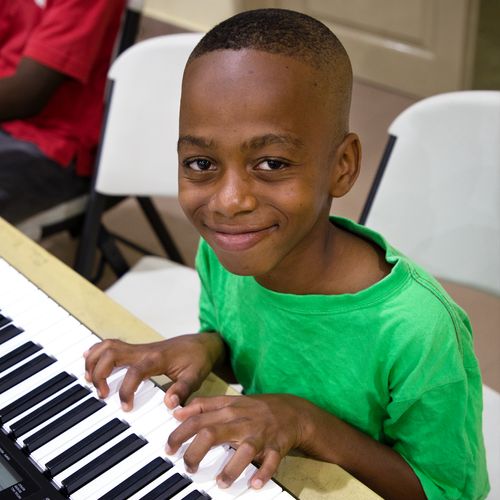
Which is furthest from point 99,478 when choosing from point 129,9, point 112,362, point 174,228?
point 174,228

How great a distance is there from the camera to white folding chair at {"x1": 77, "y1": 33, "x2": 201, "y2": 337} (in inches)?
88.0

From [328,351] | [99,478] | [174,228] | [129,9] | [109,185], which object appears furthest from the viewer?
[174,228]

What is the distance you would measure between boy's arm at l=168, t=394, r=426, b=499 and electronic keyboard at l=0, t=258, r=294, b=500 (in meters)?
0.03

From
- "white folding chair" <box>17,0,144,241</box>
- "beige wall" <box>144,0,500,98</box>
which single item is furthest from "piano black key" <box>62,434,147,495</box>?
"beige wall" <box>144,0,500,98</box>

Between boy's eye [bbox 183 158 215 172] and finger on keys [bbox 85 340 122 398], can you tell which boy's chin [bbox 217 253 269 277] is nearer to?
boy's eye [bbox 183 158 215 172]

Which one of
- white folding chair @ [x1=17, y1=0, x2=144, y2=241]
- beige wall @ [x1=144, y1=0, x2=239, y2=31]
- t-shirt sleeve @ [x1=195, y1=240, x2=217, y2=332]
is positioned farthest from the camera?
beige wall @ [x1=144, y1=0, x2=239, y2=31]

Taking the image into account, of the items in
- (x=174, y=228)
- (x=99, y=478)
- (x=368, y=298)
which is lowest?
(x=174, y=228)

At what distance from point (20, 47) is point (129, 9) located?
0.39 meters

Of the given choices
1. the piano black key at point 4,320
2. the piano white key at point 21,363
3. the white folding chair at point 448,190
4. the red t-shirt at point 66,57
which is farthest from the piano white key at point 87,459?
the red t-shirt at point 66,57

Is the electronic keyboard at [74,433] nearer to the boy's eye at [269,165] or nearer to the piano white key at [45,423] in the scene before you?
the piano white key at [45,423]

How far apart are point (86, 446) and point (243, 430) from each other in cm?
22

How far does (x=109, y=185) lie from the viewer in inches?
91.7

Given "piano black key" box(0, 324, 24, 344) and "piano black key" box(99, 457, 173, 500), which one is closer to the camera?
"piano black key" box(99, 457, 173, 500)

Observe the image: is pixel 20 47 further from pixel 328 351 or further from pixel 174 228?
pixel 328 351
